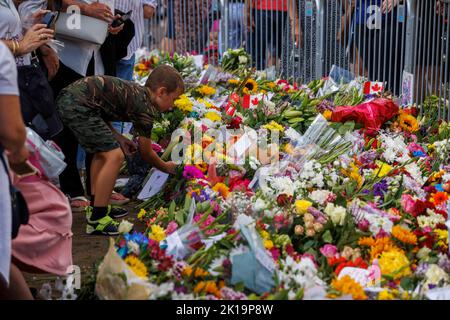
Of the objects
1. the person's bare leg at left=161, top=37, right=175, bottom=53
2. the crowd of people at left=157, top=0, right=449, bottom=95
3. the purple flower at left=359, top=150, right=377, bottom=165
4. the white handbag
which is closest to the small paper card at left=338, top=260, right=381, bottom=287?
the purple flower at left=359, top=150, right=377, bottom=165

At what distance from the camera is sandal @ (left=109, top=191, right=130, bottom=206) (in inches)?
232

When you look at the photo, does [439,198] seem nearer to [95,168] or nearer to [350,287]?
[350,287]

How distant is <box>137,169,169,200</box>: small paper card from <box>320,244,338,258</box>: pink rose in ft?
6.23

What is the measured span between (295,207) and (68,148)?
2127 mm

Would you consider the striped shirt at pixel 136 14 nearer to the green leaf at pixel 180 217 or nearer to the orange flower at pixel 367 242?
the green leaf at pixel 180 217

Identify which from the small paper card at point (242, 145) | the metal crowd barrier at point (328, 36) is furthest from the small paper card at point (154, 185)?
the metal crowd barrier at point (328, 36)

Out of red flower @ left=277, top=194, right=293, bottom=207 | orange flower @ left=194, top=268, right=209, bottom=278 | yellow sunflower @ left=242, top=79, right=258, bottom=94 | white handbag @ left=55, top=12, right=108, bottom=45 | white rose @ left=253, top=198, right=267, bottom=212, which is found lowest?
orange flower @ left=194, top=268, right=209, bottom=278

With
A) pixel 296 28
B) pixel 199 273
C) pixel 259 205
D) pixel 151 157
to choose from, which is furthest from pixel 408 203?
pixel 296 28

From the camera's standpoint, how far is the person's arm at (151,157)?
519 centimetres

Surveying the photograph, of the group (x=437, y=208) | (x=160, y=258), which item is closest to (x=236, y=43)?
(x=437, y=208)

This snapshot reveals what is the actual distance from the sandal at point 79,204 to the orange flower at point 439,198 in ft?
7.34

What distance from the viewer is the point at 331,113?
250 inches

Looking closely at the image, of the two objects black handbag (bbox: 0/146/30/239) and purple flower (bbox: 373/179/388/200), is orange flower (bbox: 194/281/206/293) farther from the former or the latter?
purple flower (bbox: 373/179/388/200)

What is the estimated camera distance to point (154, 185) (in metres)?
5.63
